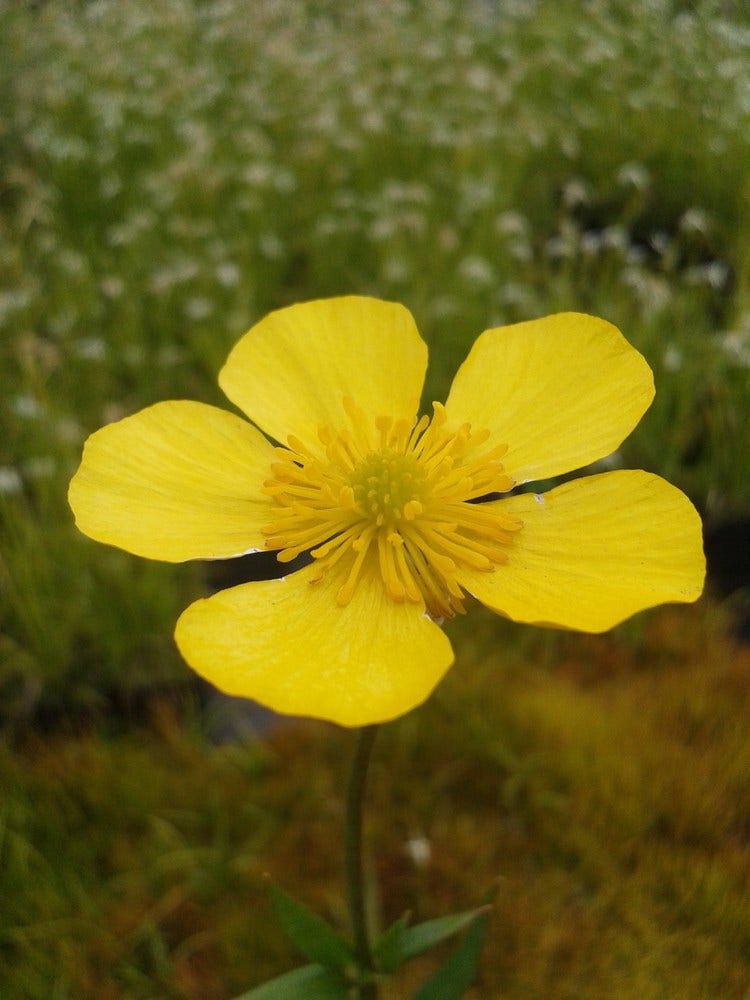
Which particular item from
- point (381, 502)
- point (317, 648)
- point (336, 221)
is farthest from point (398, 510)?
point (336, 221)

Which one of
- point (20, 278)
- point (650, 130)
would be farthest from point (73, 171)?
point (650, 130)

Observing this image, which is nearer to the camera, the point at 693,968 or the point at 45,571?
the point at 693,968

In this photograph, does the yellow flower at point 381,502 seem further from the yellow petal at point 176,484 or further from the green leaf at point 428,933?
the green leaf at point 428,933

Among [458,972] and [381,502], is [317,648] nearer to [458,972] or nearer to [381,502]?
[381,502]

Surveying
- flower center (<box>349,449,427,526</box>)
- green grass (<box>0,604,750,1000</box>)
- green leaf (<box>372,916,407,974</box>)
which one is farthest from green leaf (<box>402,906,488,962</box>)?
flower center (<box>349,449,427,526</box>)

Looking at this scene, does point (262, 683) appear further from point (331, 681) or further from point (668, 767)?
point (668, 767)

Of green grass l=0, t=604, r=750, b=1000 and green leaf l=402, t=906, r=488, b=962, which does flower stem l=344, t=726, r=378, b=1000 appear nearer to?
green leaf l=402, t=906, r=488, b=962
